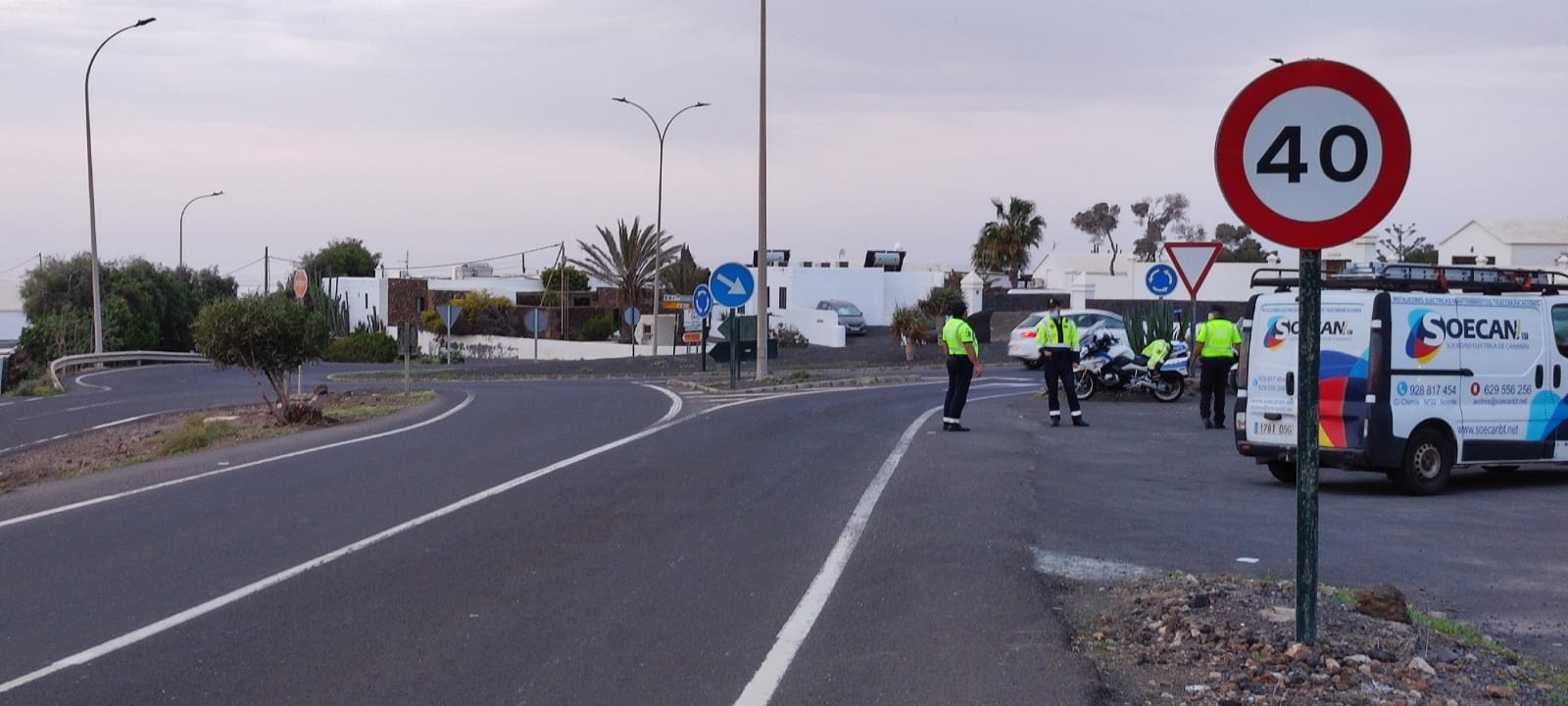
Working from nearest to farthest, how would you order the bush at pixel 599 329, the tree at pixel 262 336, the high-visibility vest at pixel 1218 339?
the high-visibility vest at pixel 1218 339
the tree at pixel 262 336
the bush at pixel 599 329

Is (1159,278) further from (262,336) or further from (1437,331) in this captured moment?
(262,336)

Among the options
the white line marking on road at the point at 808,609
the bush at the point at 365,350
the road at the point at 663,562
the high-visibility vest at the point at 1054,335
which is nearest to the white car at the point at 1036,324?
the high-visibility vest at the point at 1054,335

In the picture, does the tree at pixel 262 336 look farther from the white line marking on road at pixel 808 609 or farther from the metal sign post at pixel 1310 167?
the metal sign post at pixel 1310 167

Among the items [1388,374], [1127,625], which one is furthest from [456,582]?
[1388,374]

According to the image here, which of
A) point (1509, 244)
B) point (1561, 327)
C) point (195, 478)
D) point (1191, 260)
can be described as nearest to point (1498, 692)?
point (1561, 327)

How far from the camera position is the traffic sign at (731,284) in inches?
1105

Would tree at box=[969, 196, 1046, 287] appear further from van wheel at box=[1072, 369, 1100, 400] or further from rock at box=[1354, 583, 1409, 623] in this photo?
rock at box=[1354, 583, 1409, 623]

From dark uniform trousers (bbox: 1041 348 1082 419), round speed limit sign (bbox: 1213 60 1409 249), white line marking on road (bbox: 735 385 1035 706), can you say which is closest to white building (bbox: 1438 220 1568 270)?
dark uniform trousers (bbox: 1041 348 1082 419)

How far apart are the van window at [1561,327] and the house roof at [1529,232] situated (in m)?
52.1

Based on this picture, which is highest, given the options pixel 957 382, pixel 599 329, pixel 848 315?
pixel 848 315

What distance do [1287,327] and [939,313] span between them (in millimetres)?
36686

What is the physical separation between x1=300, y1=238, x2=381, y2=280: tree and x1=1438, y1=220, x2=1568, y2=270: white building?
258 feet

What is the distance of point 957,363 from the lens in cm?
1850

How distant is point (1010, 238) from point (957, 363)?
5498 cm
